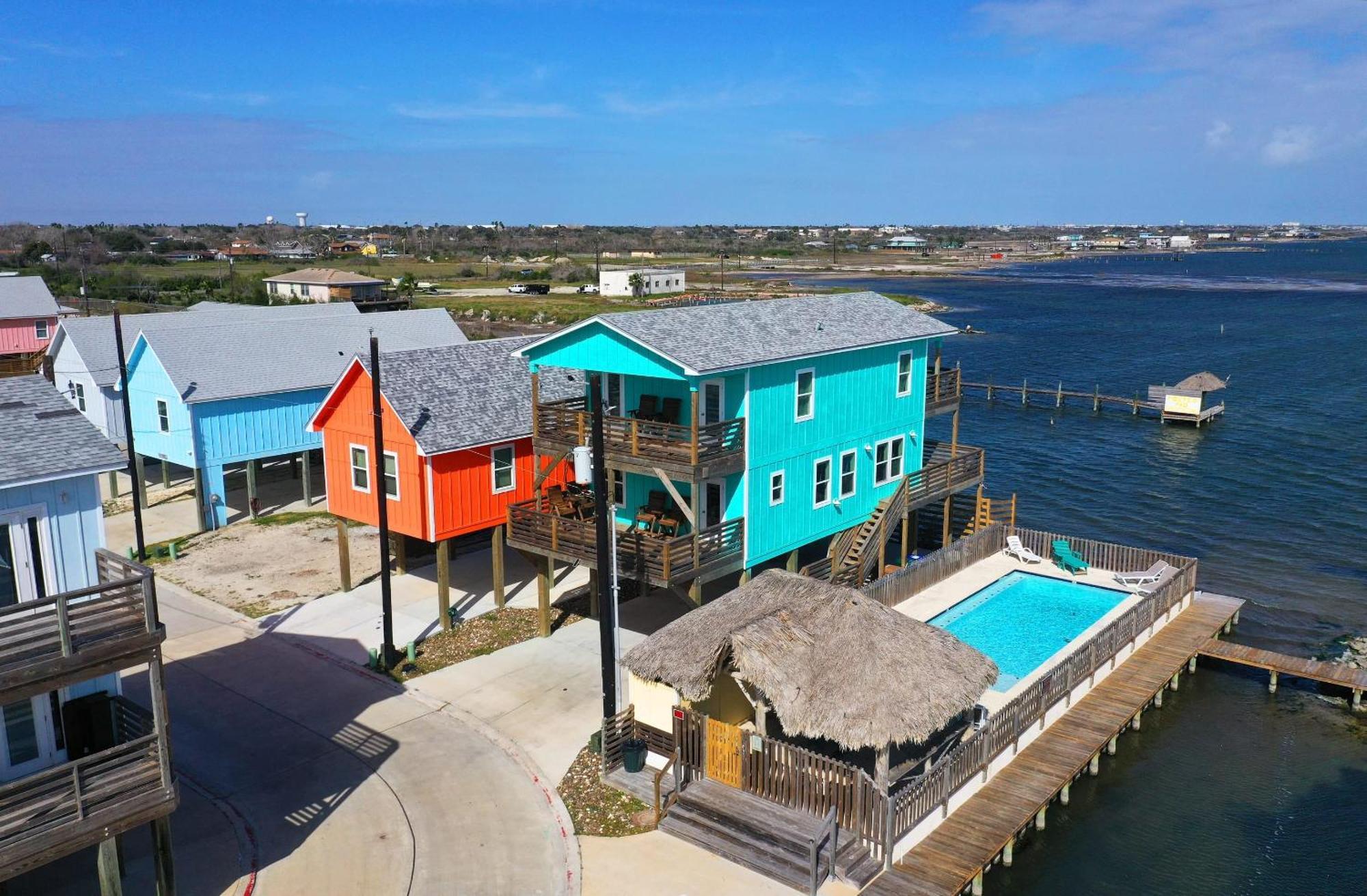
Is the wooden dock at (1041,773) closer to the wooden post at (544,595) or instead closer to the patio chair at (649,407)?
the wooden post at (544,595)

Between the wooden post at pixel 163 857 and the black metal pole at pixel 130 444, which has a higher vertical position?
the black metal pole at pixel 130 444

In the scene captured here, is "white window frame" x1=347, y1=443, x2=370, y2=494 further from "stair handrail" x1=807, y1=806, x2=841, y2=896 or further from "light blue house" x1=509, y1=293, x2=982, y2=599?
"stair handrail" x1=807, y1=806, x2=841, y2=896

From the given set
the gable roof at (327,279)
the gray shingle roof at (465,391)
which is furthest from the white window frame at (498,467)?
the gable roof at (327,279)

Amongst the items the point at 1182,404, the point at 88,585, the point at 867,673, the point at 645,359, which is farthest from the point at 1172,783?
the point at 1182,404

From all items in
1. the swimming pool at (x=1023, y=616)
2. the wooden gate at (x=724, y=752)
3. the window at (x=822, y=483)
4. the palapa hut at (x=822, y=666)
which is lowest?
the swimming pool at (x=1023, y=616)

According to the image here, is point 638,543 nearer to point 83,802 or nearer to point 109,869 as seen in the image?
point 109,869

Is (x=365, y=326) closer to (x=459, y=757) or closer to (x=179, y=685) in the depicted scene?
(x=179, y=685)
